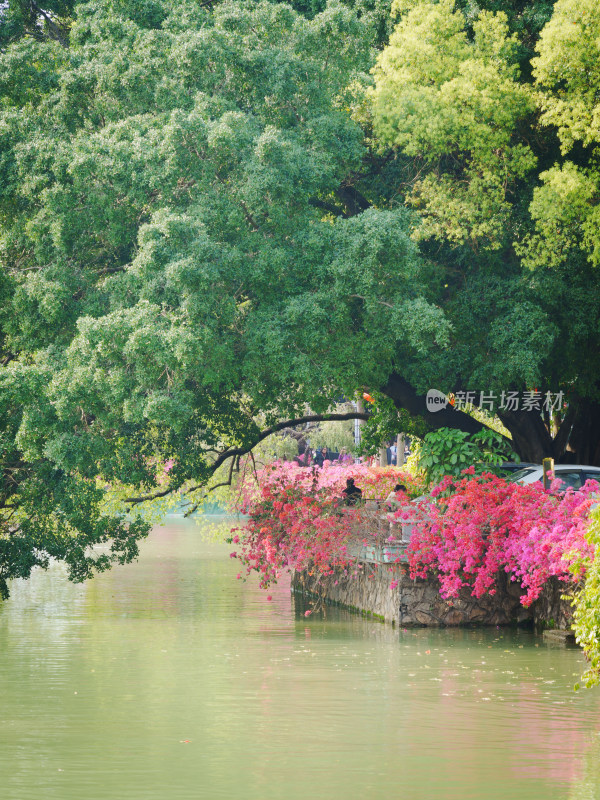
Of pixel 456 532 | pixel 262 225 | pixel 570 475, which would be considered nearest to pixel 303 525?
pixel 456 532

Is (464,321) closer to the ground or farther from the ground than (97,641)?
farther from the ground

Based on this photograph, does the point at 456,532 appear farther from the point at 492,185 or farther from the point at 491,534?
the point at 492,185

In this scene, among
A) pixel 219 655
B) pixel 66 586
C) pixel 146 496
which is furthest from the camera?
pixel 66 586

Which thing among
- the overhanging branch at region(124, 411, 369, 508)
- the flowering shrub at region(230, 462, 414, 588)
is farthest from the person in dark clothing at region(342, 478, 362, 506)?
the overhanging branch at region(124, 411, 369, 508)

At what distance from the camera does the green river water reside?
10555mm

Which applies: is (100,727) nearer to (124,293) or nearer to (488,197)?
(124,293)

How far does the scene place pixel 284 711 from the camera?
13.8m

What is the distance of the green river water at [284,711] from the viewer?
34.6 feet

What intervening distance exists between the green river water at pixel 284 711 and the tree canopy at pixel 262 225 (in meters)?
3.82

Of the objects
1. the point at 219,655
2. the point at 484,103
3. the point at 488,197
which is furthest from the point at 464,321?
the point at 219,655

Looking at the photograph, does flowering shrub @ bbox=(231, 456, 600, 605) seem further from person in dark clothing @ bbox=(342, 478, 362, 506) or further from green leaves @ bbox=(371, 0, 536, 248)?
green leaves @ bbox=(371, 0, 536, 248)

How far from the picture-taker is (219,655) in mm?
18344

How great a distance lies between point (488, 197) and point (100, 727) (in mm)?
13485

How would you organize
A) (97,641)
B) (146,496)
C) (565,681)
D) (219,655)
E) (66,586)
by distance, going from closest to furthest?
Answer: (565,681)
(219,655)
(97,641)
(146,496)
(66,586)
